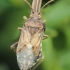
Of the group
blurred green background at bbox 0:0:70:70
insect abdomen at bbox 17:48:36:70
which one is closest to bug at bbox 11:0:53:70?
insect abdomen at bbox 17:48:36:70

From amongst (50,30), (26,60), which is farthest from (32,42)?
(50,30)

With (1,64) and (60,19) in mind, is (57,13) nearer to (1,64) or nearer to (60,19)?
(60,19)

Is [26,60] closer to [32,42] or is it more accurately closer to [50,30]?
[32,42]

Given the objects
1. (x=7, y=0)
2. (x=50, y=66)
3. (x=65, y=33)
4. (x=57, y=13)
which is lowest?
(x=50, y=66)

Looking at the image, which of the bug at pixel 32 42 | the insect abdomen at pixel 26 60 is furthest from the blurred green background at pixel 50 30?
the insect abdomen at pixel 26 60

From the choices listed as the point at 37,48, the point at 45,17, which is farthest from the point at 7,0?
the point at 37,48

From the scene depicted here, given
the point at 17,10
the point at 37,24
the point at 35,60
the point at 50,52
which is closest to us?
the point at 35,60

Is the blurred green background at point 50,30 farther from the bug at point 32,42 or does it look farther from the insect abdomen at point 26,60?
the insect abdomen at point 26,60
